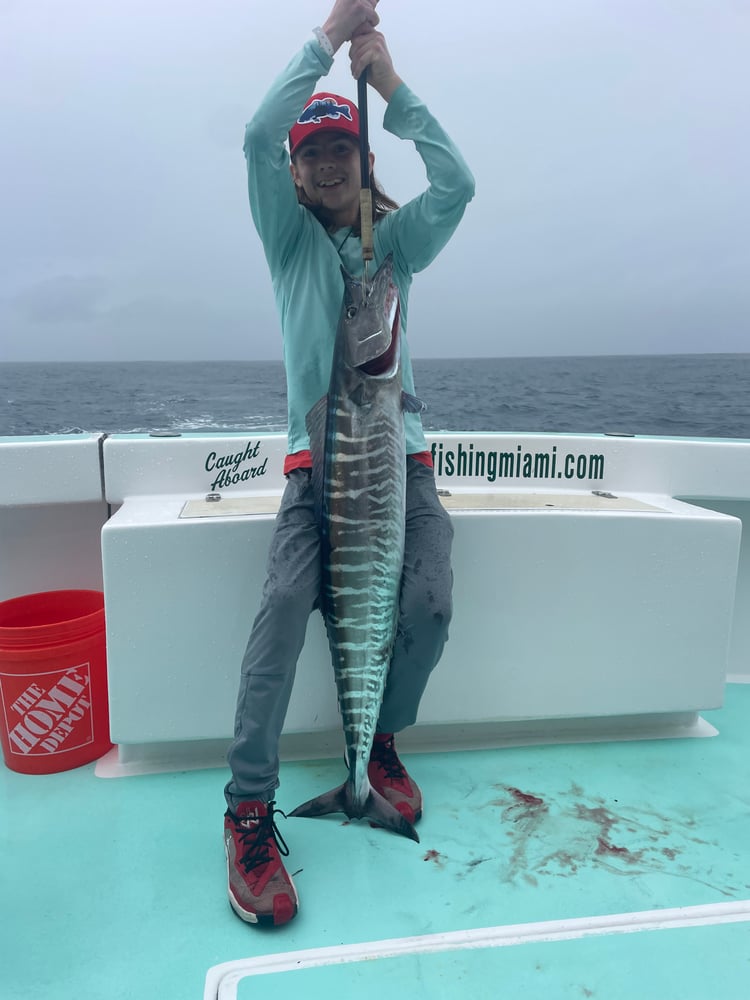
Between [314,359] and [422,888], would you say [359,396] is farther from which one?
[422,888]

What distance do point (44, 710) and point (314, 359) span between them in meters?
1.39

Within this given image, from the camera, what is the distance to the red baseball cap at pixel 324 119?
1.97m

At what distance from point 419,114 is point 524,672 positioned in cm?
173

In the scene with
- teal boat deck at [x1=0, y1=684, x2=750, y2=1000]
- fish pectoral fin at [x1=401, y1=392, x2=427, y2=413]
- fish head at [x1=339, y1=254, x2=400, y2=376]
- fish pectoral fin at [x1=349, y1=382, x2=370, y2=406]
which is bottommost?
teal boat deck at [x1=0, y1=684, x2=750, y2=1000]

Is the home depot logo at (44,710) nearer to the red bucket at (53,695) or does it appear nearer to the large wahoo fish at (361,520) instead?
the red bucket at (53,695)

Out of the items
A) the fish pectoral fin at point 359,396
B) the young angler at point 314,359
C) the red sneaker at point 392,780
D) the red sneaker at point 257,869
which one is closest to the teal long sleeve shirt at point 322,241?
the young angler at point 314,359

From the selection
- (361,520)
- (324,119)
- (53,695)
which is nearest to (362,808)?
(361,520)

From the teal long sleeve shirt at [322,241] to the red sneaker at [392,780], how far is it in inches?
35.1

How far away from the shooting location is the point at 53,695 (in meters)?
2.26

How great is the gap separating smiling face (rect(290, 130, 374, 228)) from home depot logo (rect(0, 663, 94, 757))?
1634 millimetres

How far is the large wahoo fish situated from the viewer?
1775 millimetres

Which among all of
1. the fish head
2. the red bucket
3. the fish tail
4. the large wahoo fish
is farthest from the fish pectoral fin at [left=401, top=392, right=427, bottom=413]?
the red bucket

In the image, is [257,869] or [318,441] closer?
[257,869]

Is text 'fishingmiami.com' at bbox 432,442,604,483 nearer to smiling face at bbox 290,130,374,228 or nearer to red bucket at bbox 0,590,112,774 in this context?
smiling face at bbox 290,130,374,228
